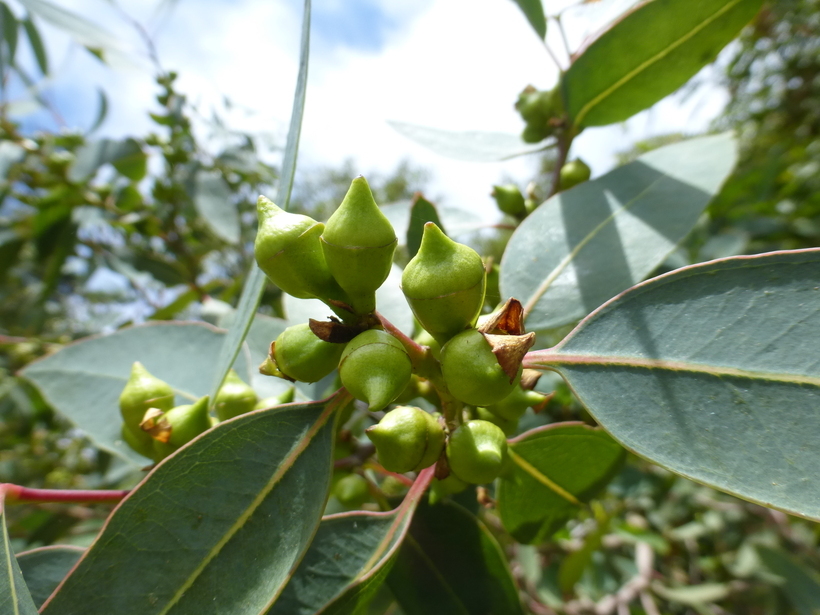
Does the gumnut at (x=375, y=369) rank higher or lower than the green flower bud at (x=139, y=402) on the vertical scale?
higher

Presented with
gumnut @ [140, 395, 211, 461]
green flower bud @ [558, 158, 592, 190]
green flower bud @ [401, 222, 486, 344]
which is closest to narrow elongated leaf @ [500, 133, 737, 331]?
green flower bud @ [558, 158, 592, 190]

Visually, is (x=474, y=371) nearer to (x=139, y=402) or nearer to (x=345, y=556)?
(x=345, y=556)

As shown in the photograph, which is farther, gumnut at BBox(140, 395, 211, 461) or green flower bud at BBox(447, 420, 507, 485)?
gumnut at BBox(140, 395, 211, 461)

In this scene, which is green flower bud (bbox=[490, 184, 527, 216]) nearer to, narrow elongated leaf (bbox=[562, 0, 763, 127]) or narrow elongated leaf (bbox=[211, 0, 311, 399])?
narrow elongated leaf (bbox=[562, 0, 763, 127])

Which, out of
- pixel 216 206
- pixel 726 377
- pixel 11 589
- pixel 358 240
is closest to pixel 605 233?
pixel 726 377

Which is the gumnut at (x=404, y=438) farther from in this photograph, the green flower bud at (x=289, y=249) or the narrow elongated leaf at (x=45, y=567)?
the narrow elongated leaf at (x=45, y=567)

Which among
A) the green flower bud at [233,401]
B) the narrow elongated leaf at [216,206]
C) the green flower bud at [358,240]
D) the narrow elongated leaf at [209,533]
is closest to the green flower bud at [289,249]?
the green flower bud at [358,240]
